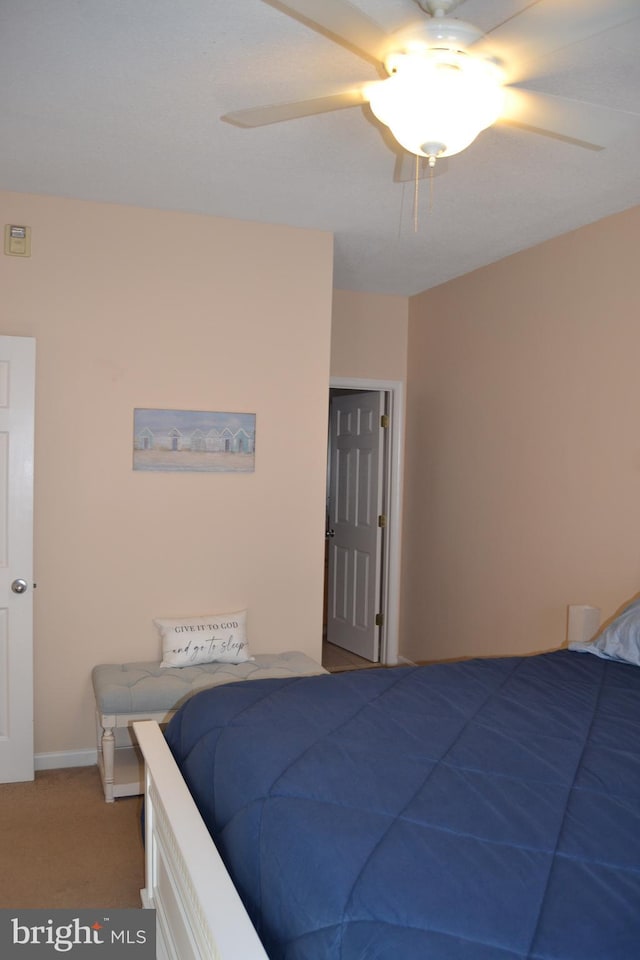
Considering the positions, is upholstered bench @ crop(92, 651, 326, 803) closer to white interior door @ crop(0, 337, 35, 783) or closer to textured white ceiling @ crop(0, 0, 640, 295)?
white interior door @ crop(0, 337, 35, 783)

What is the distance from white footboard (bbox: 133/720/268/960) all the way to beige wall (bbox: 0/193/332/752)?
142cm

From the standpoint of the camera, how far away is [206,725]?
216cm

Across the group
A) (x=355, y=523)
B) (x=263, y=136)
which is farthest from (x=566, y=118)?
(x=355, y=523)

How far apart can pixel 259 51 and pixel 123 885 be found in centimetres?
277

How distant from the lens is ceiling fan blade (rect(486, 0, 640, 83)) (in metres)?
1.56

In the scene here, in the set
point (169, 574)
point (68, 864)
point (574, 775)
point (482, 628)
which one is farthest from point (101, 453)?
point (574, 775)

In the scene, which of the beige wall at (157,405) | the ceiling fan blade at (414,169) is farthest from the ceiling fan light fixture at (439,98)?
the beige wall at (157,405)

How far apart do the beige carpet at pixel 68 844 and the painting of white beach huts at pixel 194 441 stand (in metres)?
1.53

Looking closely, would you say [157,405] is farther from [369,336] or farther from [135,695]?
[369,336]

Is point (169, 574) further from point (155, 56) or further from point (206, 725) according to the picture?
point (155, 56)

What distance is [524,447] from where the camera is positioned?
4.18 meters

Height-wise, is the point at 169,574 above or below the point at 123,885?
above

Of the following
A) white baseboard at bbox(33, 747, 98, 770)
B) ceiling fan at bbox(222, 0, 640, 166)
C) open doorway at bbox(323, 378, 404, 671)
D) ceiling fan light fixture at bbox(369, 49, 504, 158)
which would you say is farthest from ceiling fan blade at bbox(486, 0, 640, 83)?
open doorway at bbox(323, 378, 404, 671)

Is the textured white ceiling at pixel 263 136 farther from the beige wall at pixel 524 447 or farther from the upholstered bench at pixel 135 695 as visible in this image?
the upholstered bench at pixel 135 695
